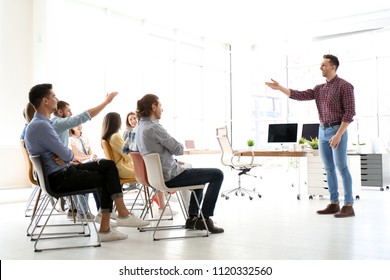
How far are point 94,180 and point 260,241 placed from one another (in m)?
1.42

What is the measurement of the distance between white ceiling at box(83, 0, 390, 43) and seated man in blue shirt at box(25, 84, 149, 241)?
5.61 m

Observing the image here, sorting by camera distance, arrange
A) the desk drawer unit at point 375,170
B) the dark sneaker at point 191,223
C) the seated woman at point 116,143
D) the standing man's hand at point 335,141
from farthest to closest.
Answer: the desk drawer unit at point 375,170 → the seated woman at point 116,143 → the standing man's hand at point 335,141 → the dark sneaker at point 191,223

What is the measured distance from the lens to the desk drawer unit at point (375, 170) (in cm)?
789

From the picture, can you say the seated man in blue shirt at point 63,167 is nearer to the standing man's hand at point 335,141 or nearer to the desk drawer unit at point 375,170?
the standing man's hand at point 335,141

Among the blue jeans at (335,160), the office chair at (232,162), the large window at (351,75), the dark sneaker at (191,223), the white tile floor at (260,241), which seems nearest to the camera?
the white tile floor at (260,241)

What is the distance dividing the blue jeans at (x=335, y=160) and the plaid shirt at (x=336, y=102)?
13cm

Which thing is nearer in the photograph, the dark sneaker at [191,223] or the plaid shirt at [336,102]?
the dark sneaker at [191,223]

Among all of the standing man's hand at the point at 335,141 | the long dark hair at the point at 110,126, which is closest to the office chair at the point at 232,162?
the standing man's hand at the point at 335,141

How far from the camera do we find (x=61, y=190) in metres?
3.43

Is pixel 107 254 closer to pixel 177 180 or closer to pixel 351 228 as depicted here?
pixel 177 180

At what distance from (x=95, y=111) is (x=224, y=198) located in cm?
363

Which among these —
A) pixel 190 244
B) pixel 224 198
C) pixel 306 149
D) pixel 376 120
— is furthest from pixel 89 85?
pixel 376 120

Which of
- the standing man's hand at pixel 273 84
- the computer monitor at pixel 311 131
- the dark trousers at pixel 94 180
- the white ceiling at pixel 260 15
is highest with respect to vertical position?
the white ceiling at pixel 260 15

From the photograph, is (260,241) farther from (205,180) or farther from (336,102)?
(336,102)
